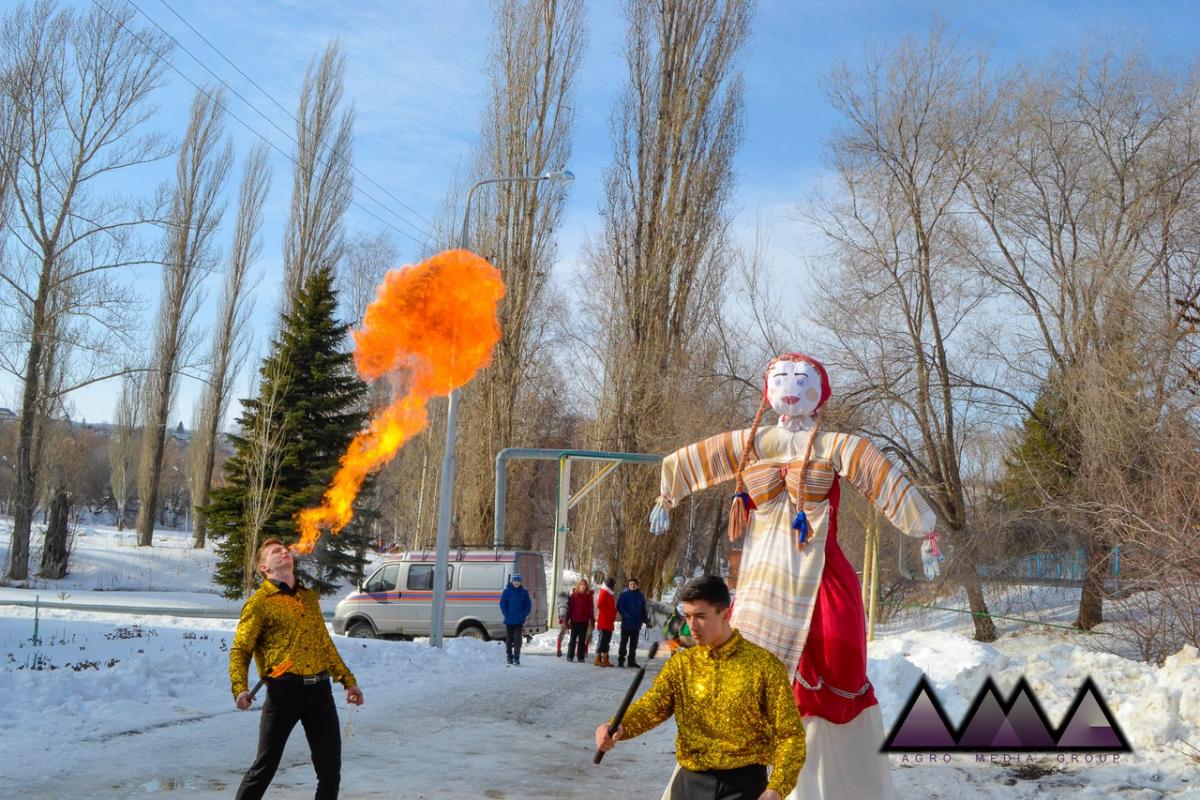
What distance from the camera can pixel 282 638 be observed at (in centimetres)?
618

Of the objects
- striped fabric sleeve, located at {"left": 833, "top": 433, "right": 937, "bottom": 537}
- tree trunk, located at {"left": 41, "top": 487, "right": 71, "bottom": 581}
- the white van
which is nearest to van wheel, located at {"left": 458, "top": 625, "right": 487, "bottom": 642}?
the white van

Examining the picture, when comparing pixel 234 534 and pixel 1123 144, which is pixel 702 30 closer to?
pixel 1123 144

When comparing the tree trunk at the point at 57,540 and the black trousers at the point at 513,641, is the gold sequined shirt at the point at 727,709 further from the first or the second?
the tree trunk at the point at 57,540

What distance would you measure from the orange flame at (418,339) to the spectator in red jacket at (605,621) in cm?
546

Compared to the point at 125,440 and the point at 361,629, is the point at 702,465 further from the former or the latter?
the point at 125,440

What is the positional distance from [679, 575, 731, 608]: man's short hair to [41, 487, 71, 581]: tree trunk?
3443cm

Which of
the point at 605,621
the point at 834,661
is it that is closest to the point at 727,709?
the point at 834,661

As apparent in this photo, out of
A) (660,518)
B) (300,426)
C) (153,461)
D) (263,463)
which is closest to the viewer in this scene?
(660,518)

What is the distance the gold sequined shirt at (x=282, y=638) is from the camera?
20.1 feet

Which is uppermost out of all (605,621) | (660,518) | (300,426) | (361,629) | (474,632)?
(300,426)

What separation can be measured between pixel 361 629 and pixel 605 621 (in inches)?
247

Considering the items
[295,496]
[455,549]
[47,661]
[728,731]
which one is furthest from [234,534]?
[728,731]

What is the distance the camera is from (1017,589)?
20.9 metres

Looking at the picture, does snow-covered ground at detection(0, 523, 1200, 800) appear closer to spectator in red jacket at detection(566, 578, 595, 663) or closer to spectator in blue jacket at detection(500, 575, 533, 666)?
spectator in blue jacket at detection(500, 575, 533, 666)
